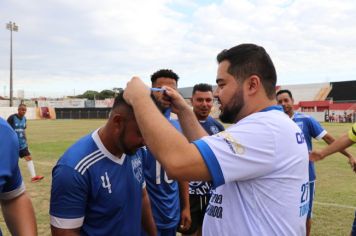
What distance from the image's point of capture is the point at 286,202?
1981 millimetres

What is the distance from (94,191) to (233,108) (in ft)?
3.54

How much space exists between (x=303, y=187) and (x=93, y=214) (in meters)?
1.37

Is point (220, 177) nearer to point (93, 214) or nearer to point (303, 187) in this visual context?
point (303, 187)

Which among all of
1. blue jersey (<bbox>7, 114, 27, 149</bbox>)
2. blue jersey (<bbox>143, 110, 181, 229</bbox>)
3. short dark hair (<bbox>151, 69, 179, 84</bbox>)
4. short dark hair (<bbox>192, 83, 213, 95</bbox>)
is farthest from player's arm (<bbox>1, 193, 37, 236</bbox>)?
blue jersey (<bbox>7, 114, 27, 149</bbox>)

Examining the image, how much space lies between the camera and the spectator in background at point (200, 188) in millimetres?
5484

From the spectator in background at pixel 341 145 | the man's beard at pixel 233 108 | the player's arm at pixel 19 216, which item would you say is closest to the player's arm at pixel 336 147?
the spectator in background at pixel 341 145

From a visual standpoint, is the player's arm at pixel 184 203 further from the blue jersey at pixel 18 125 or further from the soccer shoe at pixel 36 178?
the blue jersey at pixel 18 125

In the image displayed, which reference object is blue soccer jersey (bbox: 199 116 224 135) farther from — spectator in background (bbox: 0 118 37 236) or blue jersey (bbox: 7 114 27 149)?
blue jersey (bbox: 7 114 27 149)

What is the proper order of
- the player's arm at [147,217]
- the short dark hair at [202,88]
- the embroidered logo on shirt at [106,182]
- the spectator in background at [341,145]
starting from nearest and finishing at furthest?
1. the embroidered logo on shirt at [106,182]
2. the player's arm at [147,217]
3. the spectator in background at [341,145]
4. the short dark hair at [202,88]

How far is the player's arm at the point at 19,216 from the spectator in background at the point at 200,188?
10.0 ft

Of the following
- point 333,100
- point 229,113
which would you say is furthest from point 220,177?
point 333,100

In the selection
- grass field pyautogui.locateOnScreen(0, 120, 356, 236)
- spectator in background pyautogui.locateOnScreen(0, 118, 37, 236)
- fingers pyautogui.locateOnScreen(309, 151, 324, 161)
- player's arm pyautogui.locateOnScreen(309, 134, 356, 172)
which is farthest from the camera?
grass field pyautogui.locateOnScreen(0, 120, 356, 236)

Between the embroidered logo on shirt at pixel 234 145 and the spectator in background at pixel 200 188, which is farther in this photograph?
the spectator in background at pixel 200 188

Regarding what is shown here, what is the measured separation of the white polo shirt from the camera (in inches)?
73.0
